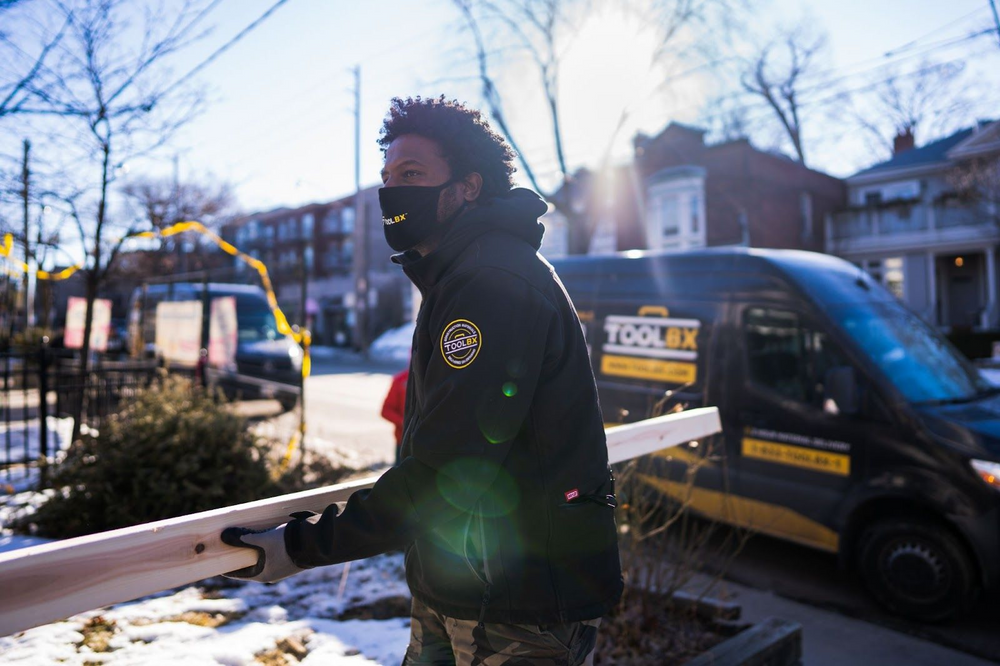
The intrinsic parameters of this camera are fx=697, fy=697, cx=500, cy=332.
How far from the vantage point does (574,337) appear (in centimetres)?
172

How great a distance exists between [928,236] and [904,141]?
7582 mm

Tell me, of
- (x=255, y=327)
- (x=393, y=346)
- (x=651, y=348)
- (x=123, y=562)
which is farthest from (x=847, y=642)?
(x=393, y=346)

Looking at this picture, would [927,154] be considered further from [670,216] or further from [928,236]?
[670,216]

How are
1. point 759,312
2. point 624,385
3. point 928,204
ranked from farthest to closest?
point 928,204, point 624,385, point 759,312

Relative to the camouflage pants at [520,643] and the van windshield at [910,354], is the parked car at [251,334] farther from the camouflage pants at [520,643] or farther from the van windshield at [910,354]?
the camouflage pants at [520,643]

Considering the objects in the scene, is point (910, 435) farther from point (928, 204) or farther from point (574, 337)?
point (928, 204)

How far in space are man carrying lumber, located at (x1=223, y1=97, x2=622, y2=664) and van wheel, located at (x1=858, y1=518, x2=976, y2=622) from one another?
3685mm

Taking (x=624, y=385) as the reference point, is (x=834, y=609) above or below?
below

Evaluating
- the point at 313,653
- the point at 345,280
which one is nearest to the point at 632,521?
the point at 313,653

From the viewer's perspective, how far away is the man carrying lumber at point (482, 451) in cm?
149

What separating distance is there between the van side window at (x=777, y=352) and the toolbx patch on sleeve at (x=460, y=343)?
4263mm

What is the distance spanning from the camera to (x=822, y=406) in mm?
4957

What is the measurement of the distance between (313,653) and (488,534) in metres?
1.89

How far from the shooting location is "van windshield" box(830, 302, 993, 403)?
4.77 m
